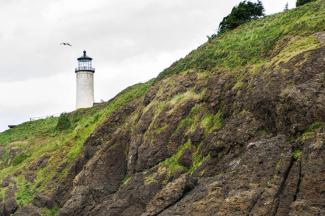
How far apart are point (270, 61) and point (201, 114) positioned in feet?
17.3

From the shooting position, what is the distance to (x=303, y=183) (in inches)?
966

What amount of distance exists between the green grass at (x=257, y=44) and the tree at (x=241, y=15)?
7.43 meters

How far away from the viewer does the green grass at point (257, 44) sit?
3475 centimetres

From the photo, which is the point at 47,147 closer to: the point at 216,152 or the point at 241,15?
the point at 241,15

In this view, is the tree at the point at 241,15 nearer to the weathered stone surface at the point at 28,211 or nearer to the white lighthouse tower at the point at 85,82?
the weathered stone surface at the point at 28,211

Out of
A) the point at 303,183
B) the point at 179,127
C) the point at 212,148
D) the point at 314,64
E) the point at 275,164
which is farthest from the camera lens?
the point at 179,127

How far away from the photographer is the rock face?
84.1 ft

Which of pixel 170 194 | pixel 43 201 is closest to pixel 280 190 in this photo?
pixel 170 194

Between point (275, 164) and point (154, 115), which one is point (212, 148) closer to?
point (275, 164)

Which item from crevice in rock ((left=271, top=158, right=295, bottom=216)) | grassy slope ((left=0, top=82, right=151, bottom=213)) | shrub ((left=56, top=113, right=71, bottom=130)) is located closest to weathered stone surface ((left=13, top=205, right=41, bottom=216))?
grassy slope ((left=0, top=82, right=151, bottom=213))

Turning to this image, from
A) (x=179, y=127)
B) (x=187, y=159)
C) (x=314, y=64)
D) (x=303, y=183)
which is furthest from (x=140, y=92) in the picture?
(x=303, y=183)

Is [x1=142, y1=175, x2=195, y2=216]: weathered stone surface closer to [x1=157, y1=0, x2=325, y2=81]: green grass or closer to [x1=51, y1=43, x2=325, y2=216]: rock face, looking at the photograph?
[x1=51, y1=43, x2=325, y2=216]: rock face

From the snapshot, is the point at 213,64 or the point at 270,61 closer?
the point at 270,61

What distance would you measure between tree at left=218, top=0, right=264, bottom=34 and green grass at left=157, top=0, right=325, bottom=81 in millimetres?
7428
